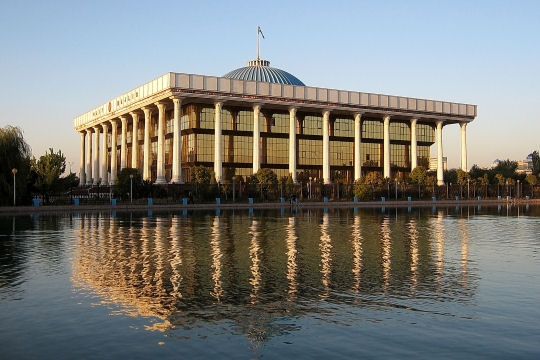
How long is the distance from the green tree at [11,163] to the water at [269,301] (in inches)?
1317

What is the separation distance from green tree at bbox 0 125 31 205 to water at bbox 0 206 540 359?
1317 inches

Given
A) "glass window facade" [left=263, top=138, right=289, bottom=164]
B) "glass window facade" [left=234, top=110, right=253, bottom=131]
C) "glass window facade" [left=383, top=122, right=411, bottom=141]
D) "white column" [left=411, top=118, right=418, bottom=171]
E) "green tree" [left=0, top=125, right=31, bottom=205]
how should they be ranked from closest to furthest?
"green tree" [left=0, top=125, right=31, bottom=205] → "glass window facade" [left=234, top=110, right=253, bottom=131] → "glass window facade" [left=263, top=138, right=289, bottom=164] → "white column" [left=411, top=118, right=418, bottom=171] → "glass window facade" [left=383, top=122, right=411, bottom=141]

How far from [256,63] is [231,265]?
99576 millimetres

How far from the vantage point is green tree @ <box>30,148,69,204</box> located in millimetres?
64125

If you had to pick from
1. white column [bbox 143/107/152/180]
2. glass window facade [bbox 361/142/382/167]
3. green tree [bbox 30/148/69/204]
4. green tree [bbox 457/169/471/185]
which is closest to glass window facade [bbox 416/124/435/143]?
glass window facade [bbox 361/142/382/167]

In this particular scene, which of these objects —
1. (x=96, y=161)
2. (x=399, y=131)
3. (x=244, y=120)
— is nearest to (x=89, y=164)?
(x=96, y=161)

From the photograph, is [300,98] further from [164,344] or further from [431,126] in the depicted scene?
[164,344]

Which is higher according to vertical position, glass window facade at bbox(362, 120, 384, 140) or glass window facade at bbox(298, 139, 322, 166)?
glass window facade at bbox(362, 120, 384, 140)

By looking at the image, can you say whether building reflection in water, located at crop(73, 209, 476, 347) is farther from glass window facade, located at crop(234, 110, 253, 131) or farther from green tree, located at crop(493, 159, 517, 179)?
green tree, located at crop(493, 159, 517, 179)

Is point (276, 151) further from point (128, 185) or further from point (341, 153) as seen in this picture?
point (128, 185)

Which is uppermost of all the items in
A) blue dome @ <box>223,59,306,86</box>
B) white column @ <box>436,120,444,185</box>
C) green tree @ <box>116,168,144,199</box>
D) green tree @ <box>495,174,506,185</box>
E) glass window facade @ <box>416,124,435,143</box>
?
blue dome @ <box>223,59,306,86</box>

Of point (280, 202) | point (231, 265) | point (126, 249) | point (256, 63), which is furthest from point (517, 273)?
point (256, 63)

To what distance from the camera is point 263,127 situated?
9788cm

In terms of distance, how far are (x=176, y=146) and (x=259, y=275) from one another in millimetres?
69940
